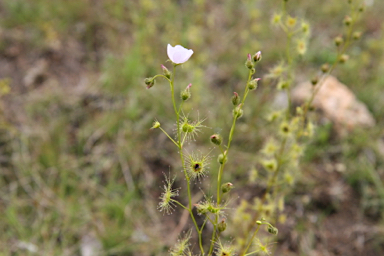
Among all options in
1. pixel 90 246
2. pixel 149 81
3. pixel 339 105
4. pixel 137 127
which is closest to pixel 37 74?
pixel 137 127

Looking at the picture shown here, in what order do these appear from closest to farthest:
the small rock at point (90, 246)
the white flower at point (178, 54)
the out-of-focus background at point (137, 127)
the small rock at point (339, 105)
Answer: the white flower at point (178, 54) < the small rock at point (90, 246) < the out-of-focus background at point (137, 127) < the small rock at point (339, 105)

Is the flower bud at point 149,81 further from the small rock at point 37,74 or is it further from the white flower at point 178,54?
the small rock at point 37,74

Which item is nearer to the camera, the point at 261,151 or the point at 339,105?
the point at 261,151

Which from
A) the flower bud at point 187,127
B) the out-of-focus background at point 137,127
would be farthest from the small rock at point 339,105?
the flower bud at point 187,127

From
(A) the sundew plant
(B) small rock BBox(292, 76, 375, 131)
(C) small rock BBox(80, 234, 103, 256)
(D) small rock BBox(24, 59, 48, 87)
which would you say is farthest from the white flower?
(D) small rock BBox(24, 59, 48, 87)

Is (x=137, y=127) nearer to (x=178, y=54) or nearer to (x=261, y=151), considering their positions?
(x=261, y=151)

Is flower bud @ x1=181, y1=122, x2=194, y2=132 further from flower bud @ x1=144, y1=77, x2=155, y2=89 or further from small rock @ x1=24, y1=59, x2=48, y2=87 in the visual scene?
small rock @ x1=24, y1=59, x2=48, y2=87
